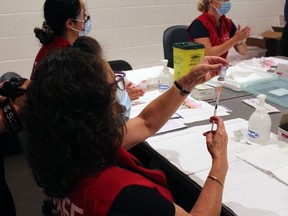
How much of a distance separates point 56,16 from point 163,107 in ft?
3.36

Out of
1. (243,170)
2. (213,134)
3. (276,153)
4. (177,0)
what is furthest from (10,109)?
(177,0)

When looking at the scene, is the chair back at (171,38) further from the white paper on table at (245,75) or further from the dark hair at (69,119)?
the dark hair at (69,119)

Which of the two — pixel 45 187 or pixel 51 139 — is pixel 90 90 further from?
pixel 45 187

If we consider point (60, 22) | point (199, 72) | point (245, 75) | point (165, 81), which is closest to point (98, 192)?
point (199, 72)

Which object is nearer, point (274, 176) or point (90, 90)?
point (90, 90)

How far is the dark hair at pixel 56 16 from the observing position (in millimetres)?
1963

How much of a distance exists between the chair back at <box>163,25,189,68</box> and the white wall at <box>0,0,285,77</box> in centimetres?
51

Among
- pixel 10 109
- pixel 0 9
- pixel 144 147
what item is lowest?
pixel 144 147

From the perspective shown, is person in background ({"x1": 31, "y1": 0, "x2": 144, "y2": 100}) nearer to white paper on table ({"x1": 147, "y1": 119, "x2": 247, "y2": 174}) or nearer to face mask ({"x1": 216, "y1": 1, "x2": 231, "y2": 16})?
white paper on table ({"x1": 147, "y1": 119, "x2": 247, "y2": 174})

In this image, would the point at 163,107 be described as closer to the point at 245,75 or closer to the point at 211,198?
the point at 211,198

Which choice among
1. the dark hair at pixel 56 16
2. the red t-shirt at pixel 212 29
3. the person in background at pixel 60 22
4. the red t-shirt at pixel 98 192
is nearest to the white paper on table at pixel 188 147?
the red t-shirt at pixel 98 192

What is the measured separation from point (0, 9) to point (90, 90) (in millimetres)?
2537

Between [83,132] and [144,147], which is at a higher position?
[83,132]

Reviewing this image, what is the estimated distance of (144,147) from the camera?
1.42 m
